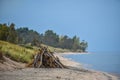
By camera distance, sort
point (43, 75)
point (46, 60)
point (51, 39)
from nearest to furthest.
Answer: point (43, 75) < point (46, 60) < point (51, 39)

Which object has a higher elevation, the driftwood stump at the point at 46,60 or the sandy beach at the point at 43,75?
the driftwood stump at the point at 46,60

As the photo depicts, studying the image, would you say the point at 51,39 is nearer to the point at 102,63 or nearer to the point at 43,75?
the point at 102,63

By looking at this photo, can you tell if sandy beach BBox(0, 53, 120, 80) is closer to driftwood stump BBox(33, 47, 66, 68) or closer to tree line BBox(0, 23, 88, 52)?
driftwood stump BBox(33, 47, 66, 68)

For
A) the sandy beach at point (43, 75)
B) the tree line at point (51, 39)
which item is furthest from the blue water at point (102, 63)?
the tree line at point (51, 39)

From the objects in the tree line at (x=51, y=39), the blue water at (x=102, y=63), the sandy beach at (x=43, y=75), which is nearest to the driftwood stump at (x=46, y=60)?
the sandy beach at (x=43, y=75)

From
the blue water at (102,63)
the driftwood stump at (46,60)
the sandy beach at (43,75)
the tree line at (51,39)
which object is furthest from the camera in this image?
the tree line at (51,39)

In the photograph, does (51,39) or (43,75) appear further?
(51,39)

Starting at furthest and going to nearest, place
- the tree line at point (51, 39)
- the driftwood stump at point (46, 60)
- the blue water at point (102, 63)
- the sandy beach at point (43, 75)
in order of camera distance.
Answer: the tree line at point (51, 39), the blue water at point (102, 63), the driftwood stump at point (46, 60), the sandy beach at point (43, 75)

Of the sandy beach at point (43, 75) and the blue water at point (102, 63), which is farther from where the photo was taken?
the blue water at point (102, 63)

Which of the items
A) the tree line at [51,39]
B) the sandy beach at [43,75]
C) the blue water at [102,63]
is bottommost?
the sandy beach at [43,75]

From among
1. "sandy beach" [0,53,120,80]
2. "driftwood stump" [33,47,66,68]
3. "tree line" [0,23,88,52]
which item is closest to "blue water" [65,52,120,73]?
"driftwood stump" [33,47,66,68]

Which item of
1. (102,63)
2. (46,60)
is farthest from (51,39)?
(46,60)

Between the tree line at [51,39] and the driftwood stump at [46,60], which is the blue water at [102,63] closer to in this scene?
the driftwood stump at [46,60]

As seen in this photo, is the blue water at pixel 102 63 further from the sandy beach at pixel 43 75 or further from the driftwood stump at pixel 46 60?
the sandy beach at pixel 43 75
